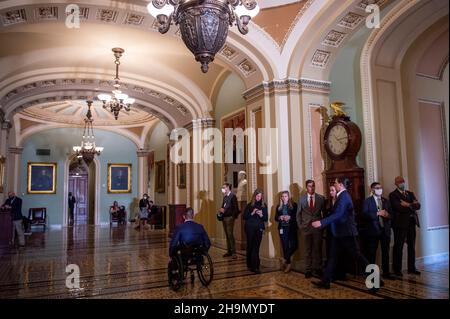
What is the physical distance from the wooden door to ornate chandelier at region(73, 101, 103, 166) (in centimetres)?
223

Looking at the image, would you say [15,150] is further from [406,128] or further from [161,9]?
[406,128]

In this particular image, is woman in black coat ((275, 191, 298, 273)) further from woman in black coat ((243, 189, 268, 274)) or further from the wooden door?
the wooden door

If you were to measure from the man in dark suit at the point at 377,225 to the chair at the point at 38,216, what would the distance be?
12.8 meters

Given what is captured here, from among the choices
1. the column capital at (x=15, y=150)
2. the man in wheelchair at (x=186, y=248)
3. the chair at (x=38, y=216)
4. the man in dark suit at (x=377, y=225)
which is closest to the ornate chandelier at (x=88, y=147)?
the column capital at (x=15, y=150)

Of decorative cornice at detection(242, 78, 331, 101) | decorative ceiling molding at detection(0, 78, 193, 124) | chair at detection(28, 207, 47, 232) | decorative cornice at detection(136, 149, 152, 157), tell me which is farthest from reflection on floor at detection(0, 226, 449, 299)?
decorative cornice at detection(136, 149, 152, 157)

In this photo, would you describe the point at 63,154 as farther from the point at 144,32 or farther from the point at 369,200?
the point at 369,200

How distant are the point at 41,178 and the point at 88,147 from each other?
337 centimetres

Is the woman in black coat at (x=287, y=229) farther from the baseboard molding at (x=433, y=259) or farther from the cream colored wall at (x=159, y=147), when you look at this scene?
the cream colored wall at (x=159, y=147)

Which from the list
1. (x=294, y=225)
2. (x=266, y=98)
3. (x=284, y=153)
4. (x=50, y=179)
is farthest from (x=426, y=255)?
(x=50, y=179)

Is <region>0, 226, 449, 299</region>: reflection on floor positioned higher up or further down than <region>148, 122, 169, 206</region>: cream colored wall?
further down

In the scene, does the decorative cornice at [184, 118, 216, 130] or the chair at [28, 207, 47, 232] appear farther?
the chair at [28, 207, 47, 232]

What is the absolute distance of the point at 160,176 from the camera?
14.9 metres

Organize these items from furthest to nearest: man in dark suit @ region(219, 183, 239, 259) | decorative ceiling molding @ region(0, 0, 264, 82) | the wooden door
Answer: the wooden door < man in dark suit @ region(219, 183, 239, 259) < decorative ceiling molding @ region(0, 0, 264, 82)

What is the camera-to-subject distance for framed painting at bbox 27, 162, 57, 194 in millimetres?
14945
